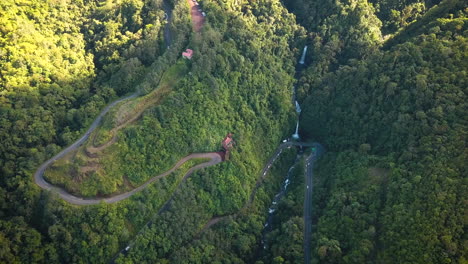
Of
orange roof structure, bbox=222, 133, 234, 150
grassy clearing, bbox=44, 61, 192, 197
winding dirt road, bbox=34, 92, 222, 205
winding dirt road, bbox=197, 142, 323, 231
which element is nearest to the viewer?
winding dirt road, bbox=34, 92, 222, 205

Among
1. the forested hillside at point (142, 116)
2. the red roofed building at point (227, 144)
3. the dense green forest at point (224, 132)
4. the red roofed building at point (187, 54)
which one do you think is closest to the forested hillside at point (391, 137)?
the dense green forest at point (224, 132)

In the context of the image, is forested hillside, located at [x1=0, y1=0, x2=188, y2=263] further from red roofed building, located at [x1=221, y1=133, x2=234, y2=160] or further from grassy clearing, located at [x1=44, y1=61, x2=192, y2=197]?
red roofed building, located at [x1=221, y1=133, x2=234, y2=160]

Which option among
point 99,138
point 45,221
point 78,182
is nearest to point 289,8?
point 99,138

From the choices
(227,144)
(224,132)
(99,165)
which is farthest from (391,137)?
(99,165)

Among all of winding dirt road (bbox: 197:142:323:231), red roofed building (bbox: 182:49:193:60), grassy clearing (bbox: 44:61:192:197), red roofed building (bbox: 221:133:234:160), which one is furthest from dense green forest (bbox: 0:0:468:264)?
red roofed building (bbox: 221:133:234:160)

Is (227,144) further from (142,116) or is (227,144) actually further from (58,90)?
(58,90)

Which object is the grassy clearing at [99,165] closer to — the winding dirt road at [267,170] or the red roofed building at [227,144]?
the winding dirt road at [267,170]
